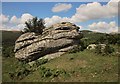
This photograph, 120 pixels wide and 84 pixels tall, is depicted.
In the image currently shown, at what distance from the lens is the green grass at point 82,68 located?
27253mm

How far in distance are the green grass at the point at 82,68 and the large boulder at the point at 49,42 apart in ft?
7.63

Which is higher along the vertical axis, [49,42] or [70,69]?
[49,42]

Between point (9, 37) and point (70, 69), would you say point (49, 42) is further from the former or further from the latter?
point (9, 37)

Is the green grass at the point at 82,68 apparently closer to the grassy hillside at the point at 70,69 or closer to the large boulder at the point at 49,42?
the grassy hillside at the point at 70,69

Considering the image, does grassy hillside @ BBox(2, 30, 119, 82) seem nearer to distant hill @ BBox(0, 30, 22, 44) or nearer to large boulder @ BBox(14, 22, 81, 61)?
large boulder @ BBox(14, 22, 81, 61)

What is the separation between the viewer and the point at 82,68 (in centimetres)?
2944

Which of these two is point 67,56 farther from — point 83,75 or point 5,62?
point 5,62

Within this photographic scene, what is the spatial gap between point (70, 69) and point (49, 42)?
7722 millimetres

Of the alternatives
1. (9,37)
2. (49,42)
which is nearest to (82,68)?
(49,42)

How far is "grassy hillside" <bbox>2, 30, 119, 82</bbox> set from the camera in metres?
27.6

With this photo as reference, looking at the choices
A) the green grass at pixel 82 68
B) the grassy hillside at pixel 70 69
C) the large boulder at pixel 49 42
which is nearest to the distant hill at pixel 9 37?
the large boulder at pixel 49 42

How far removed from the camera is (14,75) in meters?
31.4

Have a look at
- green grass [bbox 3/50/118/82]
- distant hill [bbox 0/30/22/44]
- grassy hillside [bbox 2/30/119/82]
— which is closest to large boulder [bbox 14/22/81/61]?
grassy hillside [bbox 2/30/119/82]

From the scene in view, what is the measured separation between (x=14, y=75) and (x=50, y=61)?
5.09 metres
